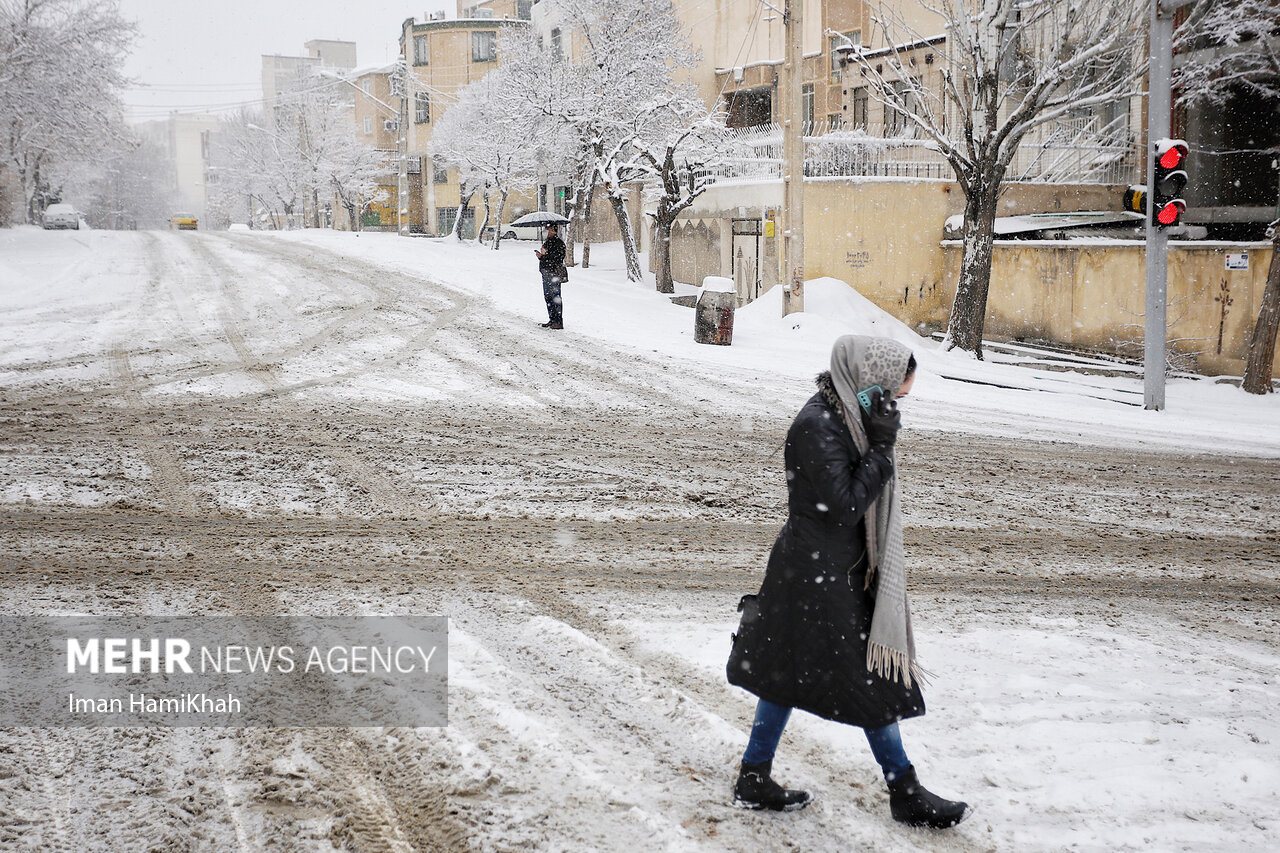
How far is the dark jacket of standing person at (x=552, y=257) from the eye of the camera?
1612cm

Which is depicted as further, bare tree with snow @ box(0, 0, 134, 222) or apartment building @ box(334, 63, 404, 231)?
apartment building @ box(334, 63, 404, 231)

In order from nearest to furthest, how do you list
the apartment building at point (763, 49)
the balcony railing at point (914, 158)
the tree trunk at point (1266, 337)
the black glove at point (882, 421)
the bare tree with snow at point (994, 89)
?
the black glove at point (882, 421), the tree trunk at point (1266, 337), the bare tree with snow at point (994, 89), the balcony railing at point (914, 158), the apartment building at point (763, 49)

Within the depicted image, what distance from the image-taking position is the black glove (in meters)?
3.28

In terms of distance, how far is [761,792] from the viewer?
3607 mm

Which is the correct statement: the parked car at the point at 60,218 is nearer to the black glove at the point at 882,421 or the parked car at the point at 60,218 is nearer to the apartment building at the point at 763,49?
the apartment building at the point at 763,49

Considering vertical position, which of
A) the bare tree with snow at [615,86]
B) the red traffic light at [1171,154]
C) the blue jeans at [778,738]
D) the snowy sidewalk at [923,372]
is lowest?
the blue jeans at [778,738]

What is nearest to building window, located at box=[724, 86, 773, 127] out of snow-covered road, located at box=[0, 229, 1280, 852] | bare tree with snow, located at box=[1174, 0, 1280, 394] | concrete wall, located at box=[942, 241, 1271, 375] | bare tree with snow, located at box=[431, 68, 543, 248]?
bare tree with snow, located at box=[431, 68, 543, 248]

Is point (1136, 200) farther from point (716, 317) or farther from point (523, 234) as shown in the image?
point (523, 234)

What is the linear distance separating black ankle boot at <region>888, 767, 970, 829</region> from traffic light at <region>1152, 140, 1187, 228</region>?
10826mm

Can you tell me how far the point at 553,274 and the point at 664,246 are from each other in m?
9.03

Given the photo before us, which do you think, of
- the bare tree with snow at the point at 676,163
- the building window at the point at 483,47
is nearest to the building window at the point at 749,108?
the bare tree with snow at the point at 676,163

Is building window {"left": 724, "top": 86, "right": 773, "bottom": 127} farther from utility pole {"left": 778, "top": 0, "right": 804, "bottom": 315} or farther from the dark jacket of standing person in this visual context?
the dark jacket of standing person

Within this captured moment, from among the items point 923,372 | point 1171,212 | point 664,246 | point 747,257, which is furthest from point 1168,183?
point 664,246

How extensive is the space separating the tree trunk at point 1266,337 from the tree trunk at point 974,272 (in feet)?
13.6
